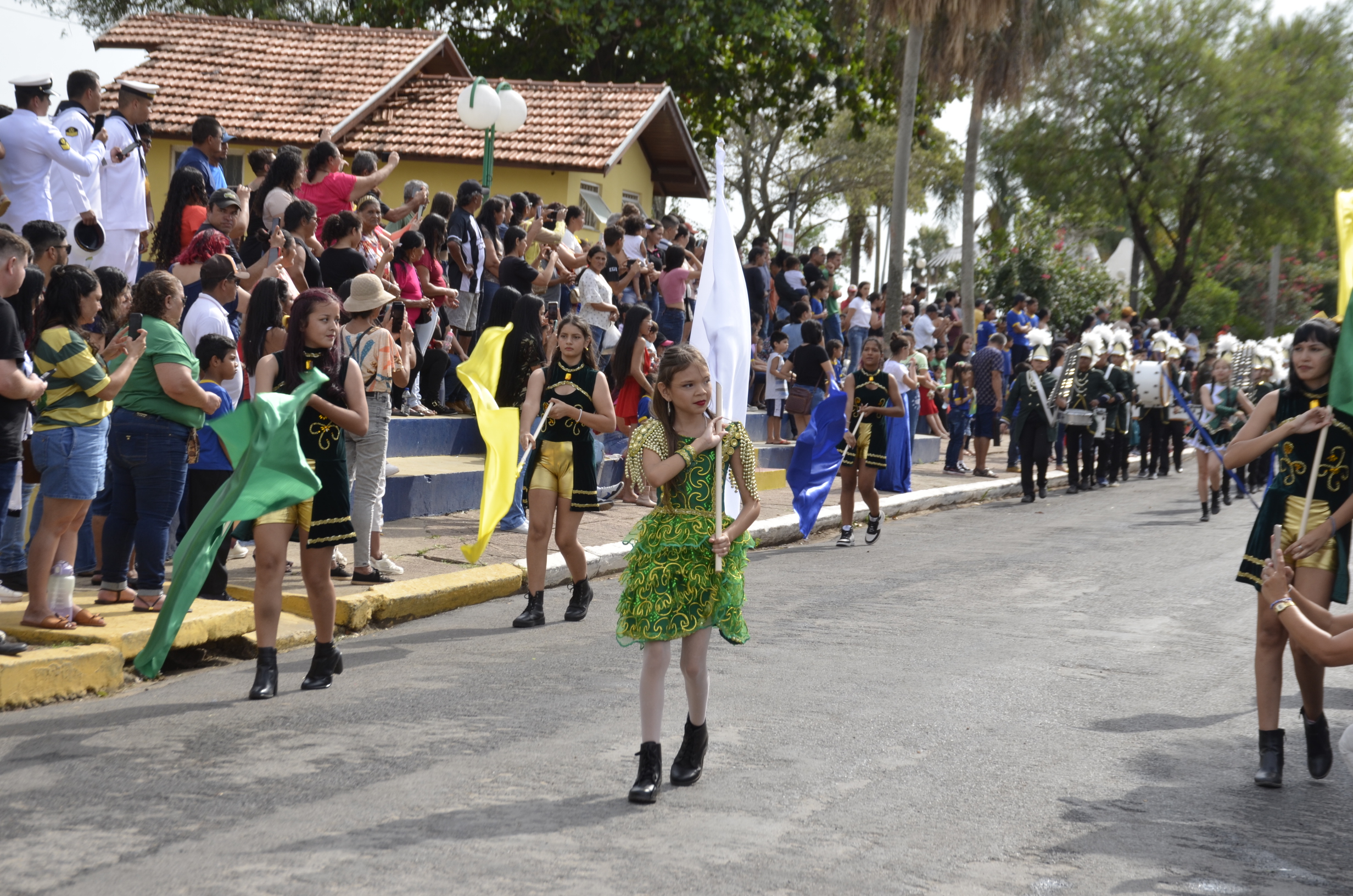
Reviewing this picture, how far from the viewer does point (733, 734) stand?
5816 mm

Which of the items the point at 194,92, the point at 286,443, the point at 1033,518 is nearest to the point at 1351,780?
the point at 286,443

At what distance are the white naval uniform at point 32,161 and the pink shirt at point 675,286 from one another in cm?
721

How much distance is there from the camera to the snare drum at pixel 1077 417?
62.3 feet

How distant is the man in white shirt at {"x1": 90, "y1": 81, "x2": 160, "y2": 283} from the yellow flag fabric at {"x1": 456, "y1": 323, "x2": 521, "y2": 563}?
304 centimetres

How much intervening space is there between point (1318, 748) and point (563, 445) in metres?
4.53

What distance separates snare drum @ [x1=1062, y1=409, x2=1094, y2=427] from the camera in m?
19.0

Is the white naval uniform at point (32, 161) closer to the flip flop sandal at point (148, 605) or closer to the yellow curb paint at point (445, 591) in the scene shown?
the flip flop sandal at point (148, 605)

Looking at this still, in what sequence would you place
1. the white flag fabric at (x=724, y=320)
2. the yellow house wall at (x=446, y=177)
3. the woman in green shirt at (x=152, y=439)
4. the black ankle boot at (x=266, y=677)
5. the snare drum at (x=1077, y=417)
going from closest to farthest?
the white flag fabric at (x=724, y=320), the black ankle boot at (x=266, y=677), the woman in green shirt at (x=152, y=439), the snare drum at (x=1077, y=417), the yellow house wall at (x=446, y=177)

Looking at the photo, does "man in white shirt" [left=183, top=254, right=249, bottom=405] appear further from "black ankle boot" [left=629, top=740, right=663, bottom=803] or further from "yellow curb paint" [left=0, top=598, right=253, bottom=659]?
"black ankle boot" [left=629, top=740, right=663, bottom=803]

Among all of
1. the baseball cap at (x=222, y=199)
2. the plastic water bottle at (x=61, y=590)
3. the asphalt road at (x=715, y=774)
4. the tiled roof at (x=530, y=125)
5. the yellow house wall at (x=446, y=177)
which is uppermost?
the tiled roof at (x=530, y=125)

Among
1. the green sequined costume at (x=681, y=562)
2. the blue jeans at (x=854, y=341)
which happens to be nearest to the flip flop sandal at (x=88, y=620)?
the green sequined costume at (x=681, y=562)

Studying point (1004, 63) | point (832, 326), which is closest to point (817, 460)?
point (832, 326)

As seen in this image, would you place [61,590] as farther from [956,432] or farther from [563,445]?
[956,432]

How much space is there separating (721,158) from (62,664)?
151 inches
